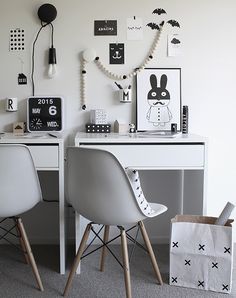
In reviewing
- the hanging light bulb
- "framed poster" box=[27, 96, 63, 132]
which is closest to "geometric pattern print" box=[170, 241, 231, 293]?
"framed poster" box=[27, 96, 63, 132]

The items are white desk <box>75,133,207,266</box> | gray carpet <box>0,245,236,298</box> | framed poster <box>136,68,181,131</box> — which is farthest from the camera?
framed poster <box>136,68,181,131</box>

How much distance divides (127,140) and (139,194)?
1.26ft

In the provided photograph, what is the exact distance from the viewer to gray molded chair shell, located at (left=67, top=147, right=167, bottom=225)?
65.0 inches

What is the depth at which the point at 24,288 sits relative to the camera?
6.27ft

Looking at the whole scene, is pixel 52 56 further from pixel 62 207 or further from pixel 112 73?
pixel 62 207

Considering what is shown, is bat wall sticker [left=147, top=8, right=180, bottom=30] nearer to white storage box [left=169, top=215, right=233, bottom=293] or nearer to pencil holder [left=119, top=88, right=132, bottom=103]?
pencil holder [left=119, top=88, right=132, bottom=103]

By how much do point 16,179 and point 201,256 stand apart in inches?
43.0

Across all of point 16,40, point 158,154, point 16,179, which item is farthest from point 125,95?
point 16,179

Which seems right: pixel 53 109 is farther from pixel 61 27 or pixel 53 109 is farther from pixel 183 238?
pixel 183 238

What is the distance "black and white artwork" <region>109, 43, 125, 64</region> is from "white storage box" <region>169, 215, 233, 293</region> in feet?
3.96

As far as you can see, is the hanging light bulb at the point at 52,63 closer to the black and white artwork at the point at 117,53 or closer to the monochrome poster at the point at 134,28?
the black and white artwork at the point at 117,53

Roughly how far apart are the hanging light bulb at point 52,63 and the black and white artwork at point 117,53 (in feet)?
1.32

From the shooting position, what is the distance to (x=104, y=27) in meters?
2.43

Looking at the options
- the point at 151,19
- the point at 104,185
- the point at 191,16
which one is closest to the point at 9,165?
the point at 104,185
